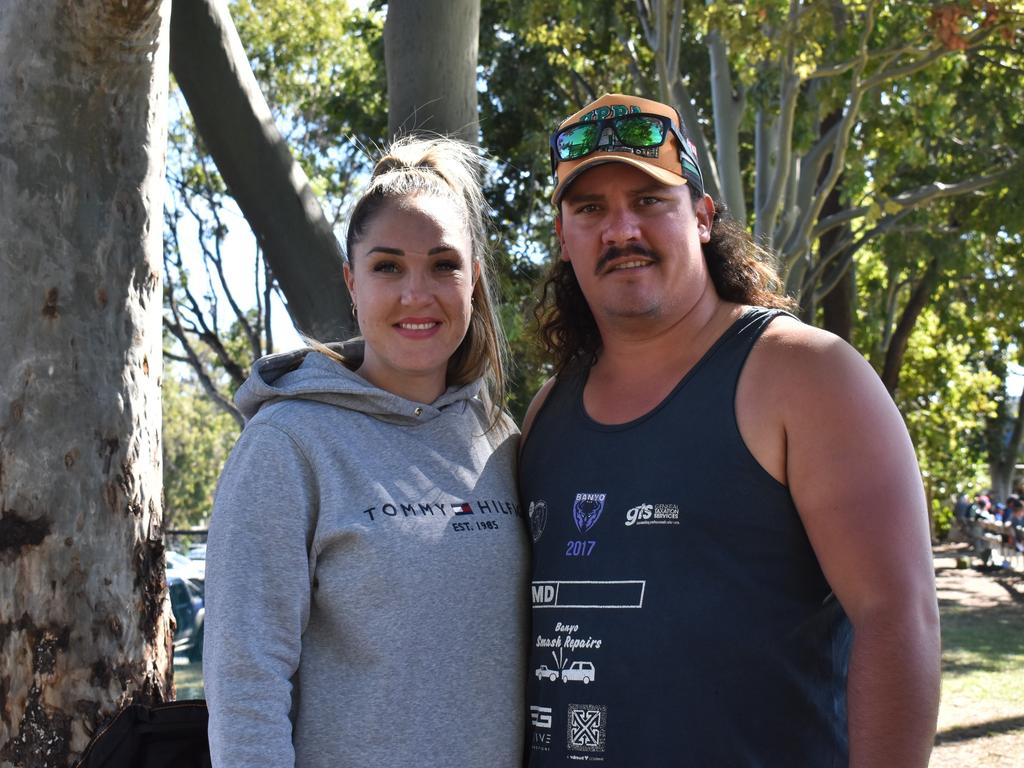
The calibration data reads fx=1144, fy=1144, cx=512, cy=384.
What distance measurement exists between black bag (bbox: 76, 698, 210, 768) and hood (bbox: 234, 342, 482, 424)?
70 cm

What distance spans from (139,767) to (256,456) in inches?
35.0

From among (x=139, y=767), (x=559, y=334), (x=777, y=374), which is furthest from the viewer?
(x=559, y=334)

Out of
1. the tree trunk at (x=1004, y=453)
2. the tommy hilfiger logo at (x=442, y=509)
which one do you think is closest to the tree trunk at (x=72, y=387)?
the tommy hilfiger logo at (x=442, y=509)

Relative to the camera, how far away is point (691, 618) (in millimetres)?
2395

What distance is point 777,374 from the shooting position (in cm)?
244

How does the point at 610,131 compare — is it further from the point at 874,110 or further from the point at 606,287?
the point at 874,110

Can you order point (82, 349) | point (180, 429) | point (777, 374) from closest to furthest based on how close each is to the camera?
point (777, 374)
point (82, 349)
point (180, 429)

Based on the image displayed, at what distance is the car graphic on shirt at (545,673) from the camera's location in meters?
2.53

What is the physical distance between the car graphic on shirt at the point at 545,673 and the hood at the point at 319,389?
626 millimetres

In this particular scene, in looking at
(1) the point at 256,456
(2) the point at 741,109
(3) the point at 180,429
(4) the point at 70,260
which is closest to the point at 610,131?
(1) the point at 256,456

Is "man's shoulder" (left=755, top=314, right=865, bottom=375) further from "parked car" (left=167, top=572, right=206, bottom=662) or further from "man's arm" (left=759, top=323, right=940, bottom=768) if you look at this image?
"parked car" (left=167, top=572, right=206, bottom=662)

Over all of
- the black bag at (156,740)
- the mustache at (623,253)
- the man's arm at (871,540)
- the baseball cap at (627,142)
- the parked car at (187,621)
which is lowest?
the parked car at (187,621)

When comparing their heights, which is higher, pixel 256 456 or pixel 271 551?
pixel 256 456

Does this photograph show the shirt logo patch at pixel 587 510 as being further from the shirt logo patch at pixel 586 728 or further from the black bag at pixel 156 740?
the black bag at pixel 156 740
